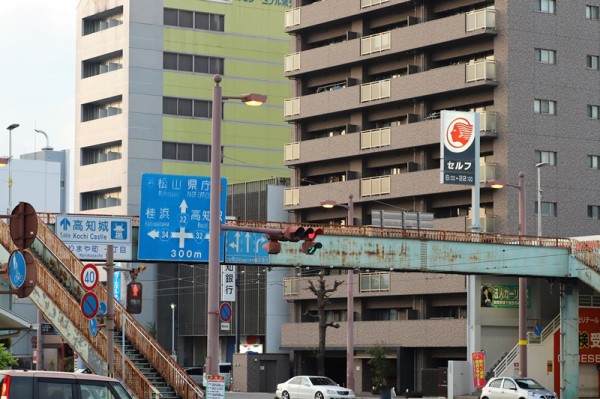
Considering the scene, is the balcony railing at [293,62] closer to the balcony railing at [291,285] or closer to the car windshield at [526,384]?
the balcony railing at [291,285]

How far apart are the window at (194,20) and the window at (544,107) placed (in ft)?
120

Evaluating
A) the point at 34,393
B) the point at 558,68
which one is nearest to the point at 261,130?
the point at 558,68

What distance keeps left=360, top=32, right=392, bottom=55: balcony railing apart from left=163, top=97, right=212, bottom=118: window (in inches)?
934

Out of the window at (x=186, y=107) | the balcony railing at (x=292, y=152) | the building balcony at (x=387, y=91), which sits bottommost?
the balcony railing at (x=292, y=152)

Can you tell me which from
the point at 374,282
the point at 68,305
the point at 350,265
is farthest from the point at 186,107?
the point at 68,305

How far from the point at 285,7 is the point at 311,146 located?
25484 mm


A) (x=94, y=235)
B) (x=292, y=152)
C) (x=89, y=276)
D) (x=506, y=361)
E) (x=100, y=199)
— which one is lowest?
(x=506, y=361)

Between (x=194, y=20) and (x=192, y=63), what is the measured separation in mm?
3421

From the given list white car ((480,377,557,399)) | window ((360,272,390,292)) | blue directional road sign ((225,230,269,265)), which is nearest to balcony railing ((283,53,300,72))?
window ((360,272,390,292))

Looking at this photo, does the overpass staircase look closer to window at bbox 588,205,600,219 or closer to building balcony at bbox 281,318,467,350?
building balcony at bbox 281,318,467,350

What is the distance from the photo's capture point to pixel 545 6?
76.8 meters

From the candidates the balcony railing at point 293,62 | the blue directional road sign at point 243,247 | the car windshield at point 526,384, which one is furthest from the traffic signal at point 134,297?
the balcony railing at point 293,62

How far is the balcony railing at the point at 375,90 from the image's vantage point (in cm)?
8112

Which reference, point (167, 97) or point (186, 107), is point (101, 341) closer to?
point (167, 97)
